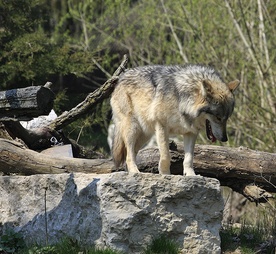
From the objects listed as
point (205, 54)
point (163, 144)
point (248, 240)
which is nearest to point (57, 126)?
point (163, 144)

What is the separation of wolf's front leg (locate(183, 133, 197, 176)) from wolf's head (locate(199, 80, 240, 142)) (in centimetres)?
29

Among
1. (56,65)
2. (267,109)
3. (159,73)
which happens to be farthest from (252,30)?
(159,73)

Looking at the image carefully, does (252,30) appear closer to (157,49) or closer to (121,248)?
(157,49)

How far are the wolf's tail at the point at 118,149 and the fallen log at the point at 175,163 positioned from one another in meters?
0.41

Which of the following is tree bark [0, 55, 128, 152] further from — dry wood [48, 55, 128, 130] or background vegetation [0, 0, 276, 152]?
background vegetation [0, 0, 276, 152]

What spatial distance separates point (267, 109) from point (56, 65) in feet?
13.6

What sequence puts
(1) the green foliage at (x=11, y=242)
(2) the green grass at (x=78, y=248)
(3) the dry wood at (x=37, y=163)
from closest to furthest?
(2) the green grass at (x=78, y=248), (1) the green foliage at (x=11, y=242), (3) the dry wood at (x=37, y=163)

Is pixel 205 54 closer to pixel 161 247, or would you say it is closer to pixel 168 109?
pixel 168 109

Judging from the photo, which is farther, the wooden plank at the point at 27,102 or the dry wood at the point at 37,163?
the dry wood at the point at 37,163

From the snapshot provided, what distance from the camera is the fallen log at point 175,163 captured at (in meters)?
8.66

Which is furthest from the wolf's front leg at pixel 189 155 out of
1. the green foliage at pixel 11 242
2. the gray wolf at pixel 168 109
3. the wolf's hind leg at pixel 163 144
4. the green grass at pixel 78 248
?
the green foliage at pixel 11 242

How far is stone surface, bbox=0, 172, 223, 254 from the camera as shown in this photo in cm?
718

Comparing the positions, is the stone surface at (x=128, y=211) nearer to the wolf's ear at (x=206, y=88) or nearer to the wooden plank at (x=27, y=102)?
the wooden plank at (x=27, y=102)

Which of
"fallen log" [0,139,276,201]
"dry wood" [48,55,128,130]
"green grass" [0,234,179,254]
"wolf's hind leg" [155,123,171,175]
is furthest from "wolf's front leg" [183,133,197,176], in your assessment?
"dry wood" [48,55,128,130]
